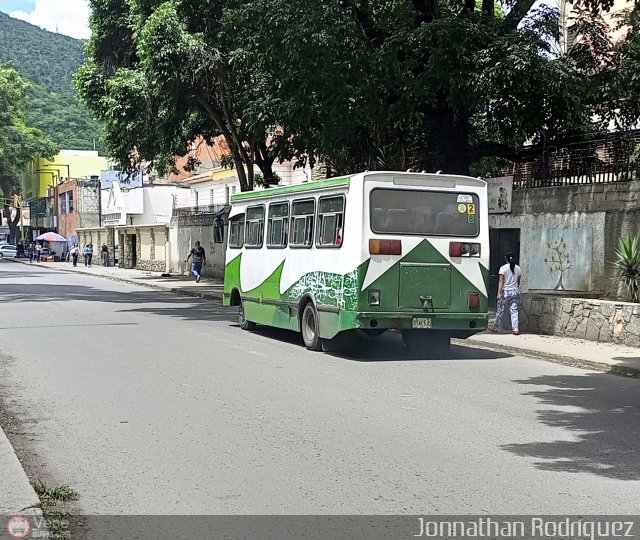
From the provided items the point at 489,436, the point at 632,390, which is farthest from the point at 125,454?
the point at 632,390

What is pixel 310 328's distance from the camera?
591 inches

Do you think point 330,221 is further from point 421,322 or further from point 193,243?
point 193,243

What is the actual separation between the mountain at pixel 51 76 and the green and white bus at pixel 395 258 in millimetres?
85654

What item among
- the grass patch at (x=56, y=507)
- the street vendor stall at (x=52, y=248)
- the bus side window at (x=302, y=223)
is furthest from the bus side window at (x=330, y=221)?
the street vendor stall at (x=52, y=248)

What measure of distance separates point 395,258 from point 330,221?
145 centimetres

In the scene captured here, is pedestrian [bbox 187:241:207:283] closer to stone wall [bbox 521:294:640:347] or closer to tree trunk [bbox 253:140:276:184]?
tree trunk [bbox 253:140:276:184]

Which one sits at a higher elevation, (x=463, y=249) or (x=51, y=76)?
(x=51, y=76)

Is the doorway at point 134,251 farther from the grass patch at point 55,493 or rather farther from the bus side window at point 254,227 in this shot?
the grass patch at point 55,493

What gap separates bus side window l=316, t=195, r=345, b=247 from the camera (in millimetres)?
13843

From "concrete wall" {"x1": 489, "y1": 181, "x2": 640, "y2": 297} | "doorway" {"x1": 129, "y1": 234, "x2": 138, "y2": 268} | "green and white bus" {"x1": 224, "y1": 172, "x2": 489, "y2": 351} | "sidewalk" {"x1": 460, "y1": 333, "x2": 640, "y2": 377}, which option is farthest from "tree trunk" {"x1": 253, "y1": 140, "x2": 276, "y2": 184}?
"doorway" {"x1": 129, "y1": 234, "x2": 138, "y2": 268}

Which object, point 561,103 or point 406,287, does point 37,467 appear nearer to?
point 406,287

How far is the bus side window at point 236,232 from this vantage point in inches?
733

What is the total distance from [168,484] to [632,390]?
7.09m

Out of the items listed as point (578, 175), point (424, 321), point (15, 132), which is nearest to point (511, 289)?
point (578, 175)
